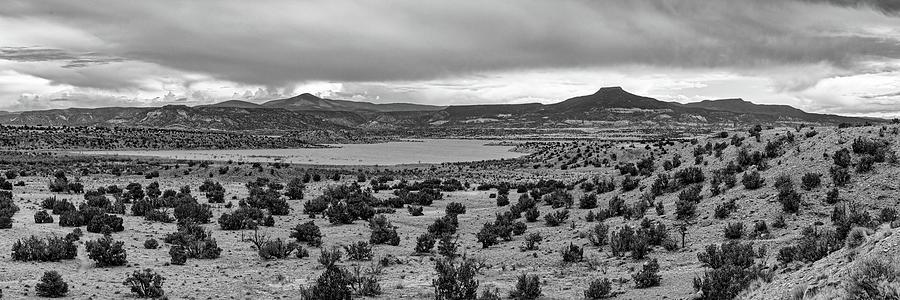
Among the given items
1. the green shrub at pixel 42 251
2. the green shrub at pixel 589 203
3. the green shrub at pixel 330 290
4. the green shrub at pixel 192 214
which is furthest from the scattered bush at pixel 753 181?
the green shrub at pixel 42 251

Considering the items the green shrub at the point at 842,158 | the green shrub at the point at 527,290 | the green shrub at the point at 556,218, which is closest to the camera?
the green shrub at the point at 527,290

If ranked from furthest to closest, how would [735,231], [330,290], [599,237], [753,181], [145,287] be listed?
1. [753,181]
2. [599,237]
3. [735,231]
4. [145,287]
5. [330,290]

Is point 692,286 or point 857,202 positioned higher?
point 857,202

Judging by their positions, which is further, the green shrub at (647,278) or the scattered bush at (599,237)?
the scattered bush at (599,237)

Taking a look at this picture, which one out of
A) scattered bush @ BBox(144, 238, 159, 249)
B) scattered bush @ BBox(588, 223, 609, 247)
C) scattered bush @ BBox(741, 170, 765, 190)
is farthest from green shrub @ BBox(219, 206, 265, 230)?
scattered bush @ BBox(741, 170, 765, 190)

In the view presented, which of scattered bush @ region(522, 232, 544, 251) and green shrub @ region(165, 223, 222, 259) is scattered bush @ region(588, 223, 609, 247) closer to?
scattered bush @ region(522, 232, 544, 251)

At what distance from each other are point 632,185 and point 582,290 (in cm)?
1612

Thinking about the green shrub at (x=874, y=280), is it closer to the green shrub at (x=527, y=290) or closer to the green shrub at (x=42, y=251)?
the green shrub at (x=527, y=290)

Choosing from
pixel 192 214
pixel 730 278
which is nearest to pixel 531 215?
pixel 730 278

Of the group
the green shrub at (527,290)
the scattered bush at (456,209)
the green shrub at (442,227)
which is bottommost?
the scattered bush at (456,209)

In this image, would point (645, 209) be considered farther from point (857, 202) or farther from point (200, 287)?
point (200, 287)

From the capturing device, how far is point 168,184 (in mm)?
38562

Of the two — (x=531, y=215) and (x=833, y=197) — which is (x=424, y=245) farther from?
(x=833, y=197)

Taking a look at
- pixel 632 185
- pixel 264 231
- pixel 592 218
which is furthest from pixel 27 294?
pixel 632 185
